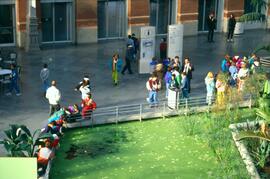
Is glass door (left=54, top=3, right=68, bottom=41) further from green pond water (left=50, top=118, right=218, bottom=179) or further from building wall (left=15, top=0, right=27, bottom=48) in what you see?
green pond water (left=50, top=118, right=218, bottom=179)

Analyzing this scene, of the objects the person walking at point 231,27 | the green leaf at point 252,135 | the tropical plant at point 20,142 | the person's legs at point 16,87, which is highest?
the person walking at point 231,27

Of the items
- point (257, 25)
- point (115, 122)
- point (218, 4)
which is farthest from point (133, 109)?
point (257, 25)

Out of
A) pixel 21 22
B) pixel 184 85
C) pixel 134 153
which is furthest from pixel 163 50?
pixel 134 153

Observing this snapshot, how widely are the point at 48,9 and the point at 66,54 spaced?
11.2 ft

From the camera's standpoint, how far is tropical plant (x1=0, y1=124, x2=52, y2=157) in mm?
17203

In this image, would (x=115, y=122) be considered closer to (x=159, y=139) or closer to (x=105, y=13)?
(x=159, y=139)

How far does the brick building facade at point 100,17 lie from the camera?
32.2 metres

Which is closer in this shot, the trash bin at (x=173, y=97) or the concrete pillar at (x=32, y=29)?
the trash bin at (x=173, y=97)

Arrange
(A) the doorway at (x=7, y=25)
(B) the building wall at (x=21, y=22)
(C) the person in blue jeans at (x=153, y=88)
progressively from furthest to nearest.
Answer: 1. (A) the doorway at (x=7, y=25)
2. (B) the building wall at (x=21, y=22)
3. (C) the person in blue jeans at (x=153, y=88)

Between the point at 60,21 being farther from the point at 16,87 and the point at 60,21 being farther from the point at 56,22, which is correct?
the point at 16,87

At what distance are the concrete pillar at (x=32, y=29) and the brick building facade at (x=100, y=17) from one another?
0.46 metres

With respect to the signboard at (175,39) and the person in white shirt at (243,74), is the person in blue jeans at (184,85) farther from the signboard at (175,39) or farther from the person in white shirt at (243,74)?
the signboard at (175,39)

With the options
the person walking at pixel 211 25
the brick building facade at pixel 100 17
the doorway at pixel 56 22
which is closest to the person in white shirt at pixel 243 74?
the person walking at pixel 211 25

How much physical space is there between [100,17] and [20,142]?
18.6 metres
